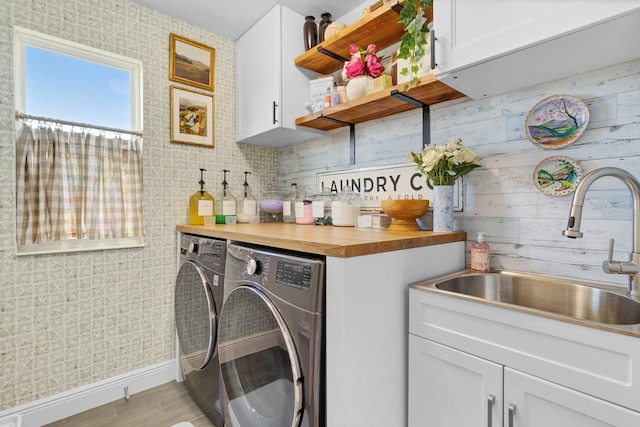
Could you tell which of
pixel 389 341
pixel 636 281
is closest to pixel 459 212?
pixel 636 281

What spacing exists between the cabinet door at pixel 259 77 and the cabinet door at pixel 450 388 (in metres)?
1.64

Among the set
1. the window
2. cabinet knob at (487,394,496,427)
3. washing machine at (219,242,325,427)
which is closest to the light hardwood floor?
washing machine at (219,242,325,427)

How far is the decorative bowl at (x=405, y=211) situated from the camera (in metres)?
1.55

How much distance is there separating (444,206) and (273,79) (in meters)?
1.44

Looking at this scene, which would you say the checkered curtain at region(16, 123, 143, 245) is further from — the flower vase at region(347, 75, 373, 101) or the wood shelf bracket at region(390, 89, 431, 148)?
the wood shelf bracket at region(390, 89, 431, 148)

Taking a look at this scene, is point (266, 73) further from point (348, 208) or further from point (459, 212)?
point (459, 212)

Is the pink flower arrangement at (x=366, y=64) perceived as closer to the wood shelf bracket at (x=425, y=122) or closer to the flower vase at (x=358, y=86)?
the flower vase at (x=358, y=86)

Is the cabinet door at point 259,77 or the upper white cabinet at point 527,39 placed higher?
the cabinet door at point 259,77

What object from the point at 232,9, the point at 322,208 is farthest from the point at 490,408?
the point at 232,9

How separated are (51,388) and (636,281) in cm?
278

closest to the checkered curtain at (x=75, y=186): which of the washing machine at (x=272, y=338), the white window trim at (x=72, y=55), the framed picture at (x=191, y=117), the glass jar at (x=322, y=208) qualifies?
the white window trim at (x=72, y=55)

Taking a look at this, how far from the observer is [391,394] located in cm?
117

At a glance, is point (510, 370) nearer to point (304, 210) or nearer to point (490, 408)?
point (490, 408)

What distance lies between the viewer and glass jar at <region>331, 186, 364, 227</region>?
1924mm
